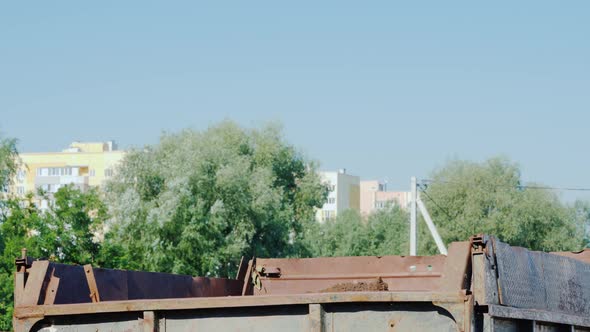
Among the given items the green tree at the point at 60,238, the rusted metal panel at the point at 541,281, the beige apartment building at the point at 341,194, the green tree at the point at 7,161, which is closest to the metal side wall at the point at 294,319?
the rusted metal panel at the point at 541,281

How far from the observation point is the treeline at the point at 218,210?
81.8 ft

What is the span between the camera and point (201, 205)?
36.6 meters

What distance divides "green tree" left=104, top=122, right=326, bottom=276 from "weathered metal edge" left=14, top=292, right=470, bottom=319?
2469 cm

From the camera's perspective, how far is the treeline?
24.9 m

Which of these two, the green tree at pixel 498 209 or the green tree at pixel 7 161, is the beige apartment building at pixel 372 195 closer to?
the green tree at pixel 498 209

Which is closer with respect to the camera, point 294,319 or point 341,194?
point 294,319

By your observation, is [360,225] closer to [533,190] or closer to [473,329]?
[533,190]

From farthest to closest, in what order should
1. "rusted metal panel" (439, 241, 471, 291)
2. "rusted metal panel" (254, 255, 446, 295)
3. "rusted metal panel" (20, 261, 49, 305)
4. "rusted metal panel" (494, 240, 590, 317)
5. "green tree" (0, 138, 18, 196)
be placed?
"green tree" (0, 138, 18, 196) < "rusted metal panel" (254, 255, 446, 295) < "rusted metal panel" (20, 261, 49, 305) < "rusted metal panel" (494, 240, 590, 317) < "rusted metal panel" (439, 241, 471, 291)

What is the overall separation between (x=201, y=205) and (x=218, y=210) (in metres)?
0.68

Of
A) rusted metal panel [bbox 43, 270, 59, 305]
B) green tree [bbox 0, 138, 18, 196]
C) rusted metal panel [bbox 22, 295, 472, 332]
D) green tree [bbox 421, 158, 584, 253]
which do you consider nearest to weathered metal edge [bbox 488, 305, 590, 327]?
rusted metal panel [bbox 22, 295, 472, 332]

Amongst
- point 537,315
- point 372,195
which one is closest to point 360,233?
point 372,195

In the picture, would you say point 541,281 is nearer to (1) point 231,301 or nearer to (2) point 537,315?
(2) point 537,315

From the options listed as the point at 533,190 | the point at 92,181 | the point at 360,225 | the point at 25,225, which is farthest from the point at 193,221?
the point at 92,181

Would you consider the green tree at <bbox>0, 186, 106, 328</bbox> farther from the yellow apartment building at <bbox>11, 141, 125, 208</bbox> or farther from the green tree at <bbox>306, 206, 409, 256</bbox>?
the yellow apartment building at <bbox>11, 141, 125, 208</bbox>
